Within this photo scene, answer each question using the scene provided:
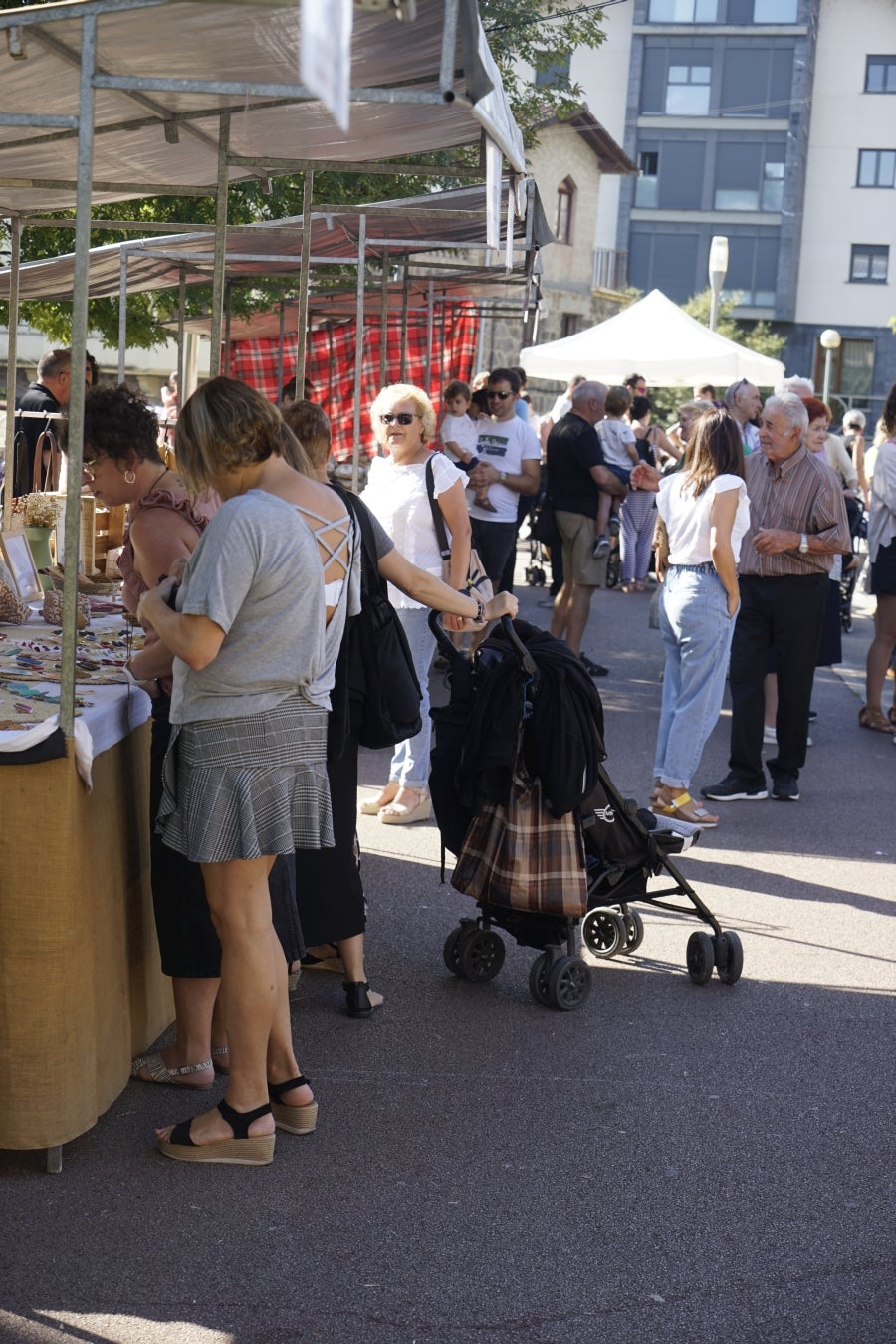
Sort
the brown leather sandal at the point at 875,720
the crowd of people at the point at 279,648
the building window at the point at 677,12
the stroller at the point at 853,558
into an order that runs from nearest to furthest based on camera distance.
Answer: the crowd of people at the point at 279,648 < the brown leather sandal at the point at 875,720 < the stroller at the point at 853,558 < the building window at the point at 677,12

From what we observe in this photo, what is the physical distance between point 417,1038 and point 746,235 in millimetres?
49749

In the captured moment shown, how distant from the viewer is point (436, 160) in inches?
526

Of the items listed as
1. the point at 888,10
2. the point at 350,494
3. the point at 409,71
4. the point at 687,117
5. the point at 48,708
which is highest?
the point at 888,10

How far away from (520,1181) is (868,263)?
5060 cm

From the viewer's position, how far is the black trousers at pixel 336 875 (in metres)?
4.61

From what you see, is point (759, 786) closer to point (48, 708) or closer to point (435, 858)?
point (435, 858)

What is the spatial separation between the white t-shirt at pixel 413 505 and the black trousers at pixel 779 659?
2.06 metres

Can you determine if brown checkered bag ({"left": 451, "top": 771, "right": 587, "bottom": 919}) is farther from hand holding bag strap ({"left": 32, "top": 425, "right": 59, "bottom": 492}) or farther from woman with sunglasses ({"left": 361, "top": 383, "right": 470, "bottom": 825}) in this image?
hand holding bag strap ({"left": 32, "top": 425, "right": 59, "bottom": 492})

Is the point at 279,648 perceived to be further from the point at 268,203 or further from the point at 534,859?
the point at 268,203

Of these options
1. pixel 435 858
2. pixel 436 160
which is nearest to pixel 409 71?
pixel 435 858

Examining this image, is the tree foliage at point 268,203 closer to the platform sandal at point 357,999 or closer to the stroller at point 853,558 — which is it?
the stroller at point 853,558

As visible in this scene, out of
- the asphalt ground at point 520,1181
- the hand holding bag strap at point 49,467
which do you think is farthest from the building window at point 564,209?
the asphalt ground at point 520,1181

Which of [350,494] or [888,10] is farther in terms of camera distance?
[888,10]

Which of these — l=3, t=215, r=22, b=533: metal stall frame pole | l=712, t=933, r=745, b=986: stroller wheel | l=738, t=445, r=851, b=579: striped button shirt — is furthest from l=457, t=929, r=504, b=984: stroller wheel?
l=3, t=215, r=22, b=533: metal stall frame pole
